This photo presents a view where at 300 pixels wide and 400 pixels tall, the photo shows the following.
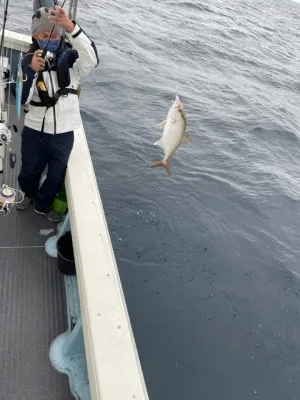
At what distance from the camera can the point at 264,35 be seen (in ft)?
95.0

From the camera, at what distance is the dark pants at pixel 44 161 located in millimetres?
4352

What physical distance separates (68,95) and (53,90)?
163 mm

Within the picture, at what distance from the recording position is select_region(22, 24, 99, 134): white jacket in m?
3.91

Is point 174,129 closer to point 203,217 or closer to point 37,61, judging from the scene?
point 37,61

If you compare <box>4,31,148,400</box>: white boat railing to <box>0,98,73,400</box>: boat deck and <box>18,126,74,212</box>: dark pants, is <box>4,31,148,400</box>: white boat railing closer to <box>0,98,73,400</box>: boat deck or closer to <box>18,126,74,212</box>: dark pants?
<box>18,126,74,212</box>: dark pants

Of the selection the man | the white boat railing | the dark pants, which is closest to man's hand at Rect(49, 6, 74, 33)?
the man

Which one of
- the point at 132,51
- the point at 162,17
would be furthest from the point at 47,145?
the point at 162,17

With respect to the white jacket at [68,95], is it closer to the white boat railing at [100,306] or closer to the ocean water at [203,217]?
the white boat railing at [100,306]

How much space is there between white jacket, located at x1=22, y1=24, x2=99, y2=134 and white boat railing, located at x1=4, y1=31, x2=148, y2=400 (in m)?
0.61

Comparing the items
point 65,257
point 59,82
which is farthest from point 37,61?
point 65,257

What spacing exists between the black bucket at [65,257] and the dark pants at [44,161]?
66cm

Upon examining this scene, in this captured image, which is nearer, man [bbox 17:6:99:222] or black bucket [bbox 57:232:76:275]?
man [bbox 17:6:99:222]

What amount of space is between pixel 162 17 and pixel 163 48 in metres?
7.65

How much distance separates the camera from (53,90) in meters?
4.02
